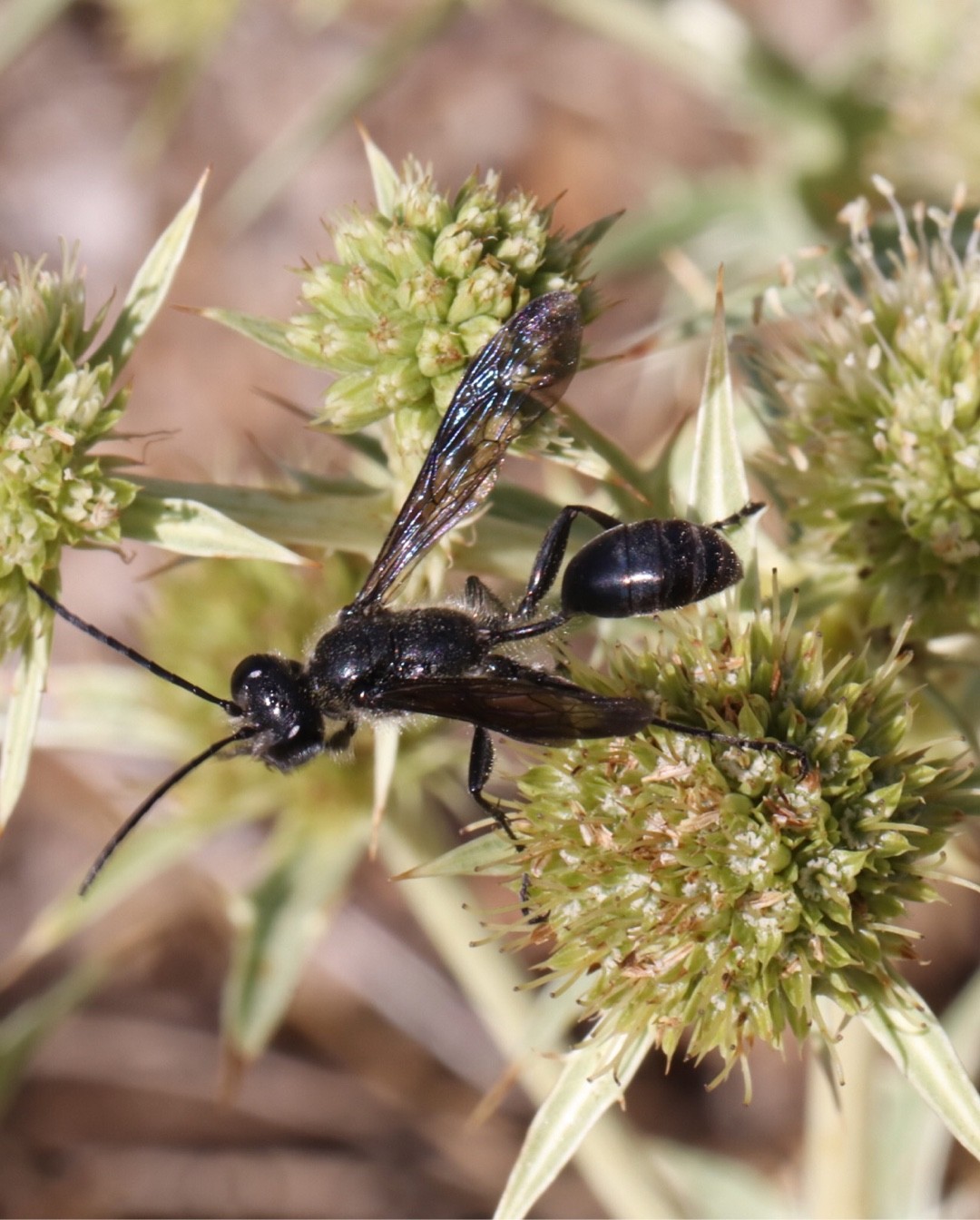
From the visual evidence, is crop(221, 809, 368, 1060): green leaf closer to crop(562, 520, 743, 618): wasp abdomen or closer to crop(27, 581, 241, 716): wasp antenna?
crop(27, 581, 241, 716): wasp antenna

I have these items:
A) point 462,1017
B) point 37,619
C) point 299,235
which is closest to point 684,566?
point 37,619

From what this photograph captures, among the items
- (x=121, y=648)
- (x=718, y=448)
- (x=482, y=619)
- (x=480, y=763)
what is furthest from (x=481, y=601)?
(x=121, y=648)

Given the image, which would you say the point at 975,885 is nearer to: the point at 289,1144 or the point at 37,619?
the point at 37,619

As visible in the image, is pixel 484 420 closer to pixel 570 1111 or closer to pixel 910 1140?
pixel 570 1111

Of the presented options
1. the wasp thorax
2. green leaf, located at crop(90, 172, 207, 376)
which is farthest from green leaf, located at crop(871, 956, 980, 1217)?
green leaf, located at crop(90, 172, 207, 376)

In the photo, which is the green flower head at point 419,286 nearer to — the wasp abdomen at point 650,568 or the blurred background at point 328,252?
the wasp abdomen at point 650,568

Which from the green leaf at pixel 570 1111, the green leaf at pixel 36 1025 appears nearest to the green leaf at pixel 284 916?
the green leaf at pixel 36 1025

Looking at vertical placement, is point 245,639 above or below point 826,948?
above
